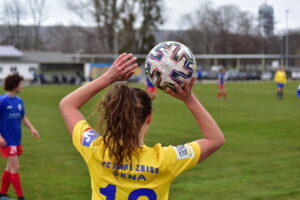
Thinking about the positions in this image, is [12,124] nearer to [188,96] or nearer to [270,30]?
[188,96]

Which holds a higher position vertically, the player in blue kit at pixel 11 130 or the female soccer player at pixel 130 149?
the female soccer player at pixel 130 149

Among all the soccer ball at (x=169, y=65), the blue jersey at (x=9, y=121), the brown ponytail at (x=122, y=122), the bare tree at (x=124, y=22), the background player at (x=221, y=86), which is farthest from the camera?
the bare tree at (x=124, y=22)

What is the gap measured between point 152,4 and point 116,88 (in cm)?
6971

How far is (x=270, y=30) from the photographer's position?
88125 mm

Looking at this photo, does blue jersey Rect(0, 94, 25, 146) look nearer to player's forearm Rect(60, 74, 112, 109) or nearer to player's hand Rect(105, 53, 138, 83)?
player's forearm Rect(60, 74, 112, 109)

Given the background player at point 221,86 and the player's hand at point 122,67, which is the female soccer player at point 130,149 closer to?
the player's hand at point 122,67

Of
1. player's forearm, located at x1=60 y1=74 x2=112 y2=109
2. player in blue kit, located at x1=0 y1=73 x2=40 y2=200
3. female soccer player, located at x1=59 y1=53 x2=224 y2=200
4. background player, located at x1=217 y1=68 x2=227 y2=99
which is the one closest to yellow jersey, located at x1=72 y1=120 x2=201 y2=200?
female soccer player, located at x1=59 y1=53 x2=224 y2=200

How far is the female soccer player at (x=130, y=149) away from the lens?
247cm

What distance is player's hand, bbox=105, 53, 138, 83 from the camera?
8.29ft

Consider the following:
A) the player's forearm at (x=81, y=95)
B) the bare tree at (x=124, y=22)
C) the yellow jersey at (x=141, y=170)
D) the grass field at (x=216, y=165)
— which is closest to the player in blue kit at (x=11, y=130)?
the grass field at (x=216, y=165)

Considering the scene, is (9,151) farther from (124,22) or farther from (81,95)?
(124,22)

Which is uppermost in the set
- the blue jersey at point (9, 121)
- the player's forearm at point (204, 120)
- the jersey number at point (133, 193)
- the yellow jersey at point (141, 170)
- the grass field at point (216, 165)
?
the player's forearm at point (204, 120)

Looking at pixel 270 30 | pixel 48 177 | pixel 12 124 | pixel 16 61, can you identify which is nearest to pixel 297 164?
pixel 48 177

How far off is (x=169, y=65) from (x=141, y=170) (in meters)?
0.88
